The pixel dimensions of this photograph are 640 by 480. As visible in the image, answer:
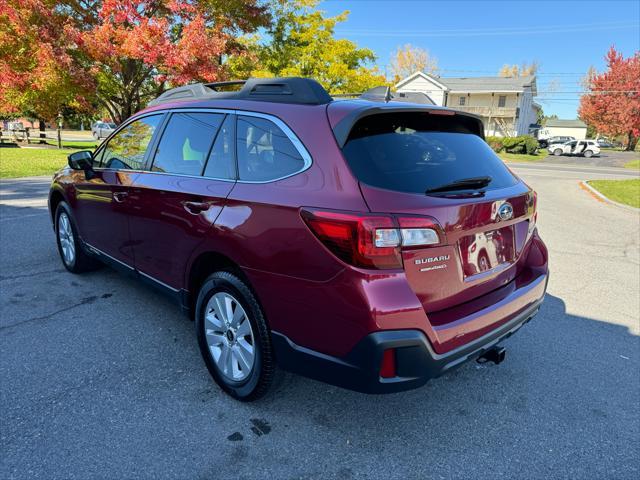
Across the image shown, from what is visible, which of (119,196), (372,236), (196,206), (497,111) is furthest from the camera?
(497,111)

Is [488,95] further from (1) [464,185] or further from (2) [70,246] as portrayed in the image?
(1) [464,185]

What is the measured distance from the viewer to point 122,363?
3.18 metres

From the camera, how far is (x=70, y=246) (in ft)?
16.1

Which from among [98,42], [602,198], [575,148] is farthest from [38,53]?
[575,148]

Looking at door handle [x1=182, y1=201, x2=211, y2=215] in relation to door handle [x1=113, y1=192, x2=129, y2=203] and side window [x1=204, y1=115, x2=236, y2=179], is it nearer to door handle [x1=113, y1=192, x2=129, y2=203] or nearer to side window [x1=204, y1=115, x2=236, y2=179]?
side window [x1=204, y1=115, x2=236, y2=179]

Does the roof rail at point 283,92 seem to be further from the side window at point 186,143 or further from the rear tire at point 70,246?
the rear tire at point 70,246

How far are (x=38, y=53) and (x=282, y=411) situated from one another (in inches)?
598

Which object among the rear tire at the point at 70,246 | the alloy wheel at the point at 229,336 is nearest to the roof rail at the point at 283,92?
the alloy wheel at the point at 229,336

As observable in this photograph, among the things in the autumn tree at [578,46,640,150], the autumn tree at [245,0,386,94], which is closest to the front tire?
the autumn tree at [245,0,386,94]

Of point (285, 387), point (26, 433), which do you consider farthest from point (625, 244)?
point (26, 433)

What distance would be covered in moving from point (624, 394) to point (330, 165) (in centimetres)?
257

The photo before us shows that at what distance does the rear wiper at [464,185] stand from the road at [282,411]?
138cm

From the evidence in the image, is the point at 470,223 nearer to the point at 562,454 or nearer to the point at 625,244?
the point at 562,454

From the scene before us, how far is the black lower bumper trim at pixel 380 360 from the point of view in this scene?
204 centimetres
